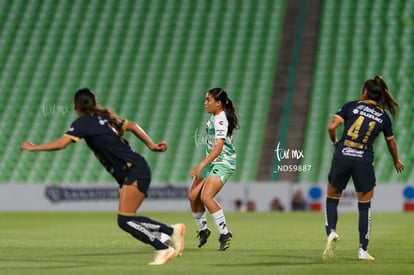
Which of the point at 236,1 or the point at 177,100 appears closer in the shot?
the point at 177,100

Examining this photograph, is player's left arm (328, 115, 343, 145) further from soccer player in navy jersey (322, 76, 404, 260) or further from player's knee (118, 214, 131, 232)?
player's knee (118, 214, 131, 232)

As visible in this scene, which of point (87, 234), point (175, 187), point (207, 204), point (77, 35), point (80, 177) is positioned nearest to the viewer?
point (207, 204)

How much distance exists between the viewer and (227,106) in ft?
41.0

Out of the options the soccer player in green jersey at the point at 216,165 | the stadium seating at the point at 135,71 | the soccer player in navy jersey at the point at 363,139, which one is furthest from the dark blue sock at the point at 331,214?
the stadium seating at the point at 135,71

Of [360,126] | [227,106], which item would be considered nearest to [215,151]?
[227,106]

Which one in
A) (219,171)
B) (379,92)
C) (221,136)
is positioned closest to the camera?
(379,92)

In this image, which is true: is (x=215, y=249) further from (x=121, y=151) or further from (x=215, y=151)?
(x=121, y=151)

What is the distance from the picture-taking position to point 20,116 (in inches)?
1232

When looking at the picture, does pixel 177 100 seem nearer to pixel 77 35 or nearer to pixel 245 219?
pixel 77 35

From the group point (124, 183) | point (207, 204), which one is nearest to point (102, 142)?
point (124, 183)

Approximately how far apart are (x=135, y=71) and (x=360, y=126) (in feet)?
74.4

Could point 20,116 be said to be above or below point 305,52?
below

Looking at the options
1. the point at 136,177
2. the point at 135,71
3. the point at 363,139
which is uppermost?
the point at 135,71

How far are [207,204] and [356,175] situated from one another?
216cm
